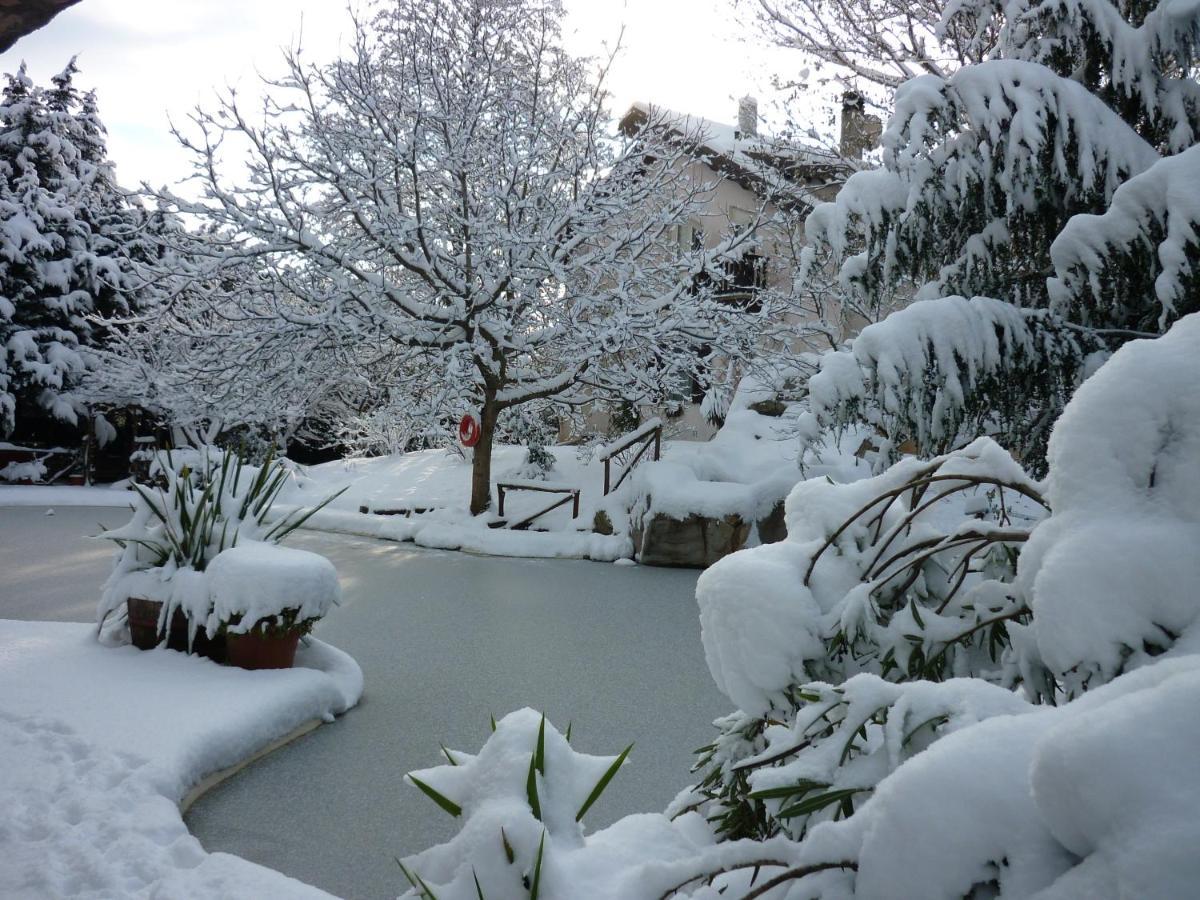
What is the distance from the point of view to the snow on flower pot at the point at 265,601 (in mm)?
4609

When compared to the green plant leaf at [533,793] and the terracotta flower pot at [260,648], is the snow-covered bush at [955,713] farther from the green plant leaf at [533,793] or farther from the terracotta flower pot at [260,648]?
the terracotta flower pot at [260,648]

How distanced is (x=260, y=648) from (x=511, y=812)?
3.65 metres

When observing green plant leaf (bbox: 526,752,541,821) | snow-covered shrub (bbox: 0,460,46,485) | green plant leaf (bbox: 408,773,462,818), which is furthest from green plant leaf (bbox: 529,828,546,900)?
snow-covered shrub (bbox: 0,460,46,485)

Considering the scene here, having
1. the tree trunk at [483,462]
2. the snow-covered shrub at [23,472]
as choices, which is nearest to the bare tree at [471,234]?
the tree trunk at [483,462]

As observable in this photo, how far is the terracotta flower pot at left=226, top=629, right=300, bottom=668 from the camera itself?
468 centimetres

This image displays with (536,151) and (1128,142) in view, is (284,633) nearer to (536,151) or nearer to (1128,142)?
(1128,142)

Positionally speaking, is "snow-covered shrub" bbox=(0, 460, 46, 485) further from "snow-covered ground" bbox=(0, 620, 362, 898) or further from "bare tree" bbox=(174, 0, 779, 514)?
"snow-covered ground" bbox=(0, 620, 362, 898)

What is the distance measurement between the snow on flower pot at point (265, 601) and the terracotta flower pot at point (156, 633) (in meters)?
0.19

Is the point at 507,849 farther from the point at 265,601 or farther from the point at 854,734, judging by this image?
the point at 265,601

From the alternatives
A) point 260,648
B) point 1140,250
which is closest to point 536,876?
point 1140,250

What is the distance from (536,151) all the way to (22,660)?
30.0 ft

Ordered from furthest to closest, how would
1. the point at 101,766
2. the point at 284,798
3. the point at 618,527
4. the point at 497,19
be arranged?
1. the point at 497,19
2. the point at 618,527
3. the point at 284,798
4. the point at 101,766

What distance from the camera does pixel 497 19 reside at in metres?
15.0

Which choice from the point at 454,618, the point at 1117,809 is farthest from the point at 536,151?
the point at 1117,809
